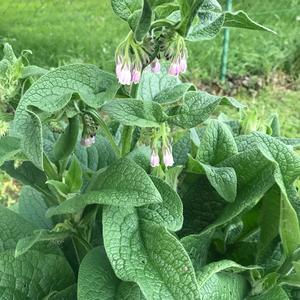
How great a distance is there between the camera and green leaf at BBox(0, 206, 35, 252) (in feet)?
4.24

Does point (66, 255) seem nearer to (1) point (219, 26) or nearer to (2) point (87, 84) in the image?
(2) point (87, 84)

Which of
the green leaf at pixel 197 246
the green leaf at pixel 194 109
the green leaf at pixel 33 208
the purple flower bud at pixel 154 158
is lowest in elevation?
the green leaf at pixel 33 208

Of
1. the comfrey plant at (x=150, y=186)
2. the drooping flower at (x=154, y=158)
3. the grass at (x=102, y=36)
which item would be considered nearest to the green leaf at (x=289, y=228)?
the comfrey plant at (x=150, y=186)

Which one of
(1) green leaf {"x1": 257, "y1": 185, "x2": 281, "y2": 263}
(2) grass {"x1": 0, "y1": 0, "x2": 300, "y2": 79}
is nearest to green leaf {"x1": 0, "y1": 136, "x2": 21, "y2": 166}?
(1) green leaf {"x1": 257, "y1": 185, "x2": 281, "y2": 263}

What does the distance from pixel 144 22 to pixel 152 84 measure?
1.24 ft

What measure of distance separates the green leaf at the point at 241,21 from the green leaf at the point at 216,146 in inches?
8.5

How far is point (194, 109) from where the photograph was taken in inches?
45.4

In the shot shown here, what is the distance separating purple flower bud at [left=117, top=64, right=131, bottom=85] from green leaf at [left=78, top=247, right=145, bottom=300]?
0.32 m

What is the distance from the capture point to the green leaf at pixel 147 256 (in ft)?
3.38

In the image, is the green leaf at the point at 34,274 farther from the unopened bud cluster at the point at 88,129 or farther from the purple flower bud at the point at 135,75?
the purple flower bud at the point at 135,75

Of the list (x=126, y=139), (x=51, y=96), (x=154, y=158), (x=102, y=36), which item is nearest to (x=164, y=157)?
(x=154, y=158)

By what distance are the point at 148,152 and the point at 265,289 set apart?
0.33 metres

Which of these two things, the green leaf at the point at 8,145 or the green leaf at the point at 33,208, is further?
the green leaf at the point at 33,208

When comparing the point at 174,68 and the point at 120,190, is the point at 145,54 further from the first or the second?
the point at 120,190
